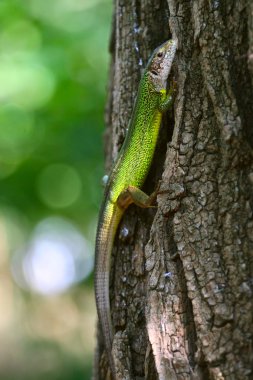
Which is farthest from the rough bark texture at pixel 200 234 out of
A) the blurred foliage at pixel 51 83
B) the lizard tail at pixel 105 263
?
the blurred foliage at pixel 51 83

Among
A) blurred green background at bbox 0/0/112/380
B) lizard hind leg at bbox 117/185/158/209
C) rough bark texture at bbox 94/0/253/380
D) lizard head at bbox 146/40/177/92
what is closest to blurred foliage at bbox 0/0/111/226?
blurred green background at bbox 0/0/112/380

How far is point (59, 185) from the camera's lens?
23.6 ft

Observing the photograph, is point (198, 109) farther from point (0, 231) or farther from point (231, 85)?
point (0, 231)

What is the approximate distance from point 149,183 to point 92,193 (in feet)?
15.2

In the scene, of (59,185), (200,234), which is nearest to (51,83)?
(59,185)

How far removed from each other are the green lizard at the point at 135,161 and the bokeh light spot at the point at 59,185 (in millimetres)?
3513

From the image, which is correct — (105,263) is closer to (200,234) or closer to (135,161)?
(135,161)

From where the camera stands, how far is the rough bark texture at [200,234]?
2.26m

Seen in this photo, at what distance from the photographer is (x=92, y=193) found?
25.2ft

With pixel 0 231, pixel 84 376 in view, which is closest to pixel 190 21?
pixel 84 376

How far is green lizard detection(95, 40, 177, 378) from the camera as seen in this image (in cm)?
298

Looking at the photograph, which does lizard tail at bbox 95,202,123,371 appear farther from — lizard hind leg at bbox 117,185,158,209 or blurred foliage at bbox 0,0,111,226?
blurred foliage at bbox 0,0,111,226

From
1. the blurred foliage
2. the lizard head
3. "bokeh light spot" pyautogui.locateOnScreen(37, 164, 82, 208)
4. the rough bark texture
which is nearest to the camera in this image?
the rough bark texture

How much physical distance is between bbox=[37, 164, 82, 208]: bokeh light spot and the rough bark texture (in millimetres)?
4077
